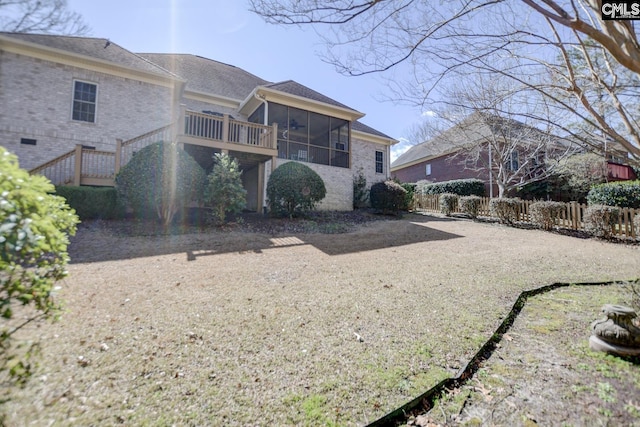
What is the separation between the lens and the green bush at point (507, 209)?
36.8 feet

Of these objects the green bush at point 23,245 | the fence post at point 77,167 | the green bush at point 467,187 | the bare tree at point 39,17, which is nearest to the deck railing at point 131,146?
the fence post at point 77,167

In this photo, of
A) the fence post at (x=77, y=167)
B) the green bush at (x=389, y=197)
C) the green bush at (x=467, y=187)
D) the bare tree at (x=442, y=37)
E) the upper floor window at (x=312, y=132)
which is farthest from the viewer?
the green bush at (x=467, y=187)

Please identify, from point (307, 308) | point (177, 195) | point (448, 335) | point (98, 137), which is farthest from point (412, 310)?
point (98, 137)

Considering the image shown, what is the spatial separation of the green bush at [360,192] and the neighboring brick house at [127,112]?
1.11 metres

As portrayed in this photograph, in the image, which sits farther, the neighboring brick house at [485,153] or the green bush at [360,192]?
the green bush at [360,192]

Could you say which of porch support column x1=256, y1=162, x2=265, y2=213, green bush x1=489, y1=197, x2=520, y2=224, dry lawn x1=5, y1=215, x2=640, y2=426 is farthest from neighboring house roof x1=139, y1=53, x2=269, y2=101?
green bush x1=489, y1=197, x2=520, y2=224

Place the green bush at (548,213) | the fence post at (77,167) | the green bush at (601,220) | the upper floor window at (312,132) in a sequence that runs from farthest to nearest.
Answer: the upper floor window at (312,132)
the green bush at (548,213)
the fence post at (77,167)
the green bush at (601,220)

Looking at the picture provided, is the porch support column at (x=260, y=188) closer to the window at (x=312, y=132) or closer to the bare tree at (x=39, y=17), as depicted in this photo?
the window at (x=312, y=132)

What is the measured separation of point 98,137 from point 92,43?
14.2ft

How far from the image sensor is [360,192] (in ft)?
50.7

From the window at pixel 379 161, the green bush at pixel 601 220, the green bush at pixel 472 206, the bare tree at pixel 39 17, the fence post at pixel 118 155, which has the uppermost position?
the window at pixel 379 161

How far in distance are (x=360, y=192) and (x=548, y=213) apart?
27.1ft

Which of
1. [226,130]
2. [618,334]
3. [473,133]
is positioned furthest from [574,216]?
[226,130]

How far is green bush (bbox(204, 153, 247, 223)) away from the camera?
846cm
